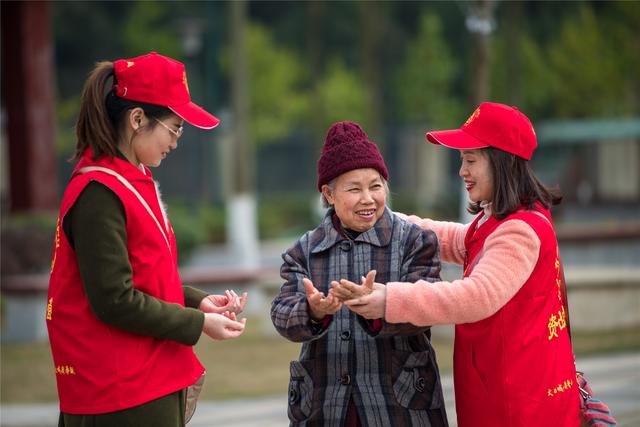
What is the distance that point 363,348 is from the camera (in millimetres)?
3227

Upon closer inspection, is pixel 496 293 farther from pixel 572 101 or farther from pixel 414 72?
pixel 414 72

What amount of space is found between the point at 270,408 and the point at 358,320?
3949mm

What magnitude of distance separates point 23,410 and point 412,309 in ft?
15.5

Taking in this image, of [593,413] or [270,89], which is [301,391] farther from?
[270,89]

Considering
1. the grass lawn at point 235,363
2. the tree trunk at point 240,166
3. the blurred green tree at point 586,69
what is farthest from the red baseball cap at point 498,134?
the blurred green tree at point 586,69

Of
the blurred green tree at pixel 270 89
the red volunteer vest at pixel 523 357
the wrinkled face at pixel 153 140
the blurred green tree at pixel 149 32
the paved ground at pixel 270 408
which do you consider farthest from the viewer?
the blurred green tree at pixel 270 89

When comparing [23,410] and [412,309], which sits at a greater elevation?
[412,309]

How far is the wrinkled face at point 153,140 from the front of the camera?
3.05 metres

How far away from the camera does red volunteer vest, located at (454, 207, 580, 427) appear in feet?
10.4

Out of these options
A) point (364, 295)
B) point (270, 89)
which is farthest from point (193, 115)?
point (270, 89)

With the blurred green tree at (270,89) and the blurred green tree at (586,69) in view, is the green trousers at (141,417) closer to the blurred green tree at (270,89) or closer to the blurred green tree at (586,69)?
the blurred green tree at (586,69)

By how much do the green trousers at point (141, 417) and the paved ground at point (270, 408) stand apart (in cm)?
324

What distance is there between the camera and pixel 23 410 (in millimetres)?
7023

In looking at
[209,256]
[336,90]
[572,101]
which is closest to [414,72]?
[336,90]
